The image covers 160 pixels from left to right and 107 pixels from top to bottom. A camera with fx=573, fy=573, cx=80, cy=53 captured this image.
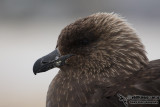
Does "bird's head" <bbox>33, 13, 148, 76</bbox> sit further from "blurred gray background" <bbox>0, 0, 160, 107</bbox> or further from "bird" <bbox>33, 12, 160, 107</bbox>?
"blurred gray background" <bbox>0, 0, 160, 107</bbox>

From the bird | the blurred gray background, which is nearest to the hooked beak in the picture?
the bird

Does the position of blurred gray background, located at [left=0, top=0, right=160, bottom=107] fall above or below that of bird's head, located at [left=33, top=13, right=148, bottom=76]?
above

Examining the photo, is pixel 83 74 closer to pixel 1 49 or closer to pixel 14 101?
pixel 14 101

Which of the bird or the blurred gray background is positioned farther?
the blurred gray background

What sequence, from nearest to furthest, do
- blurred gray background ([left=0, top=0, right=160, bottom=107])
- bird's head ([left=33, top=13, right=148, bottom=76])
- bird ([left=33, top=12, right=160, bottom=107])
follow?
bird ([left=33, top=12, right=160, bottom=107]) < bird's head ([left=33, top=13, right=148, bottom=76]) < blurred gray background ([left=0, top=0, right=160, bottom=107])

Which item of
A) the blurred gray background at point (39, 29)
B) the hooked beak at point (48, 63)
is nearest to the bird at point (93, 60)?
the hooked beak at point (48, 63)

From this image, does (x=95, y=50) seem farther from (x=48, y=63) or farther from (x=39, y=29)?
(x=39, y=29)

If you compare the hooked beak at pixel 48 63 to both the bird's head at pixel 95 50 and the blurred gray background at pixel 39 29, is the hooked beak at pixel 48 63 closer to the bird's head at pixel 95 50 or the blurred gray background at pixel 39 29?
the bird's head at pixel 95 50

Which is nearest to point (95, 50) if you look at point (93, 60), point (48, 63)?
point (93, 60)
